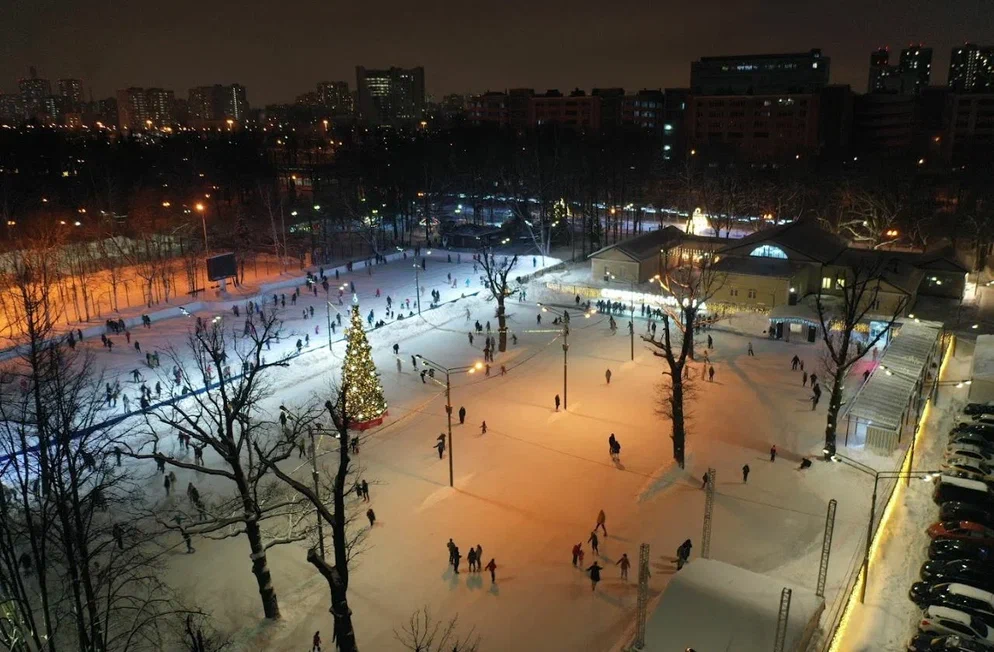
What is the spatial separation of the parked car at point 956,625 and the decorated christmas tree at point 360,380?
16.9 m

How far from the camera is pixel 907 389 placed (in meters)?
23.8

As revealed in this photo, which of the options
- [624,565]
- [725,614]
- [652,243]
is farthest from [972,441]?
[652,243]

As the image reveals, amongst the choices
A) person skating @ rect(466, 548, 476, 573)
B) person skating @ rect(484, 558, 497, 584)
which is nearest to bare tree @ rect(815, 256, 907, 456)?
person skating @ rect(484, 558, 497, 584)

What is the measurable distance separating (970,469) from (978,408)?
202 inches

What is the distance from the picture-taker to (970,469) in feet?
67.0

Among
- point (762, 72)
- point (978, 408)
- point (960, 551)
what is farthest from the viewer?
point (762, 72)

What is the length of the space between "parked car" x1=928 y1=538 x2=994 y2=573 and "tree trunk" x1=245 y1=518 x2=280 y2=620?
15.8 meters

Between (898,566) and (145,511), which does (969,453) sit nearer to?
(898,566)

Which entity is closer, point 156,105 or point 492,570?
point 492,570

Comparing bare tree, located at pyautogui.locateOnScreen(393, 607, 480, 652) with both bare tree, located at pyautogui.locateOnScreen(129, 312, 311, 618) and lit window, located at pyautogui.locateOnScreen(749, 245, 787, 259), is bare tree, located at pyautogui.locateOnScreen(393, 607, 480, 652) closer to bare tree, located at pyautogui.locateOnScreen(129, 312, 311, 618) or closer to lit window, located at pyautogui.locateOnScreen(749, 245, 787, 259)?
bare tree, located at pyautogui.locateOnScreen(129, 312, 311, 618)

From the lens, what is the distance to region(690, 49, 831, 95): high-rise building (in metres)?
→ 108

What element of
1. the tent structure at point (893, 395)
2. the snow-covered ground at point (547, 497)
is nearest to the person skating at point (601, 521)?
the snow-covered ground at point (547, 497)

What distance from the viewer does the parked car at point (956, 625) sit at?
14.3 m

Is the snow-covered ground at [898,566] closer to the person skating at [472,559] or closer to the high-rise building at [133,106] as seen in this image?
the person skating at [472,559]
